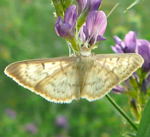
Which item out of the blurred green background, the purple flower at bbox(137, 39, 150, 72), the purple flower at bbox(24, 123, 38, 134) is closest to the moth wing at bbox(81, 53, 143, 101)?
the purple flower at bbox(137, 39, 150, 72)

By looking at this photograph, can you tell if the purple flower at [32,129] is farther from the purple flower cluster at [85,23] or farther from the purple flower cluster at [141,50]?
the purple flower cluster at [85,23]

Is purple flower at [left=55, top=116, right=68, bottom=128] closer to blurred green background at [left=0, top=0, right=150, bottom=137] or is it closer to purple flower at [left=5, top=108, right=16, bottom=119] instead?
blurred green background at [left=0, top=0, right=150, bottom=137]

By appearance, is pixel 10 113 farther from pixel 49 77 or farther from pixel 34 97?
pixel 49 77

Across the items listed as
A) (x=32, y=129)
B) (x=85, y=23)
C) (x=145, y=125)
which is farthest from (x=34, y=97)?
(x=145, y=125)

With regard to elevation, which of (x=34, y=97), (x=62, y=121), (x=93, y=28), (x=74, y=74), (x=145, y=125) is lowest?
(x=62, y=121)

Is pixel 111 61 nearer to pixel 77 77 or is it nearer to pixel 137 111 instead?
pixel 77 77

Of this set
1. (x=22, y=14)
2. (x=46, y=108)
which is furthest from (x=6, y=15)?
(x=46, y=108)
